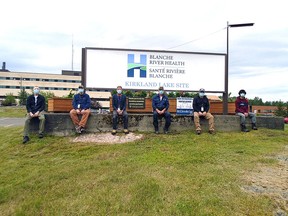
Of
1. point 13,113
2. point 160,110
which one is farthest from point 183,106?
point 13,113

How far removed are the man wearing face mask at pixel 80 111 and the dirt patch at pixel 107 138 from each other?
339 millimetres

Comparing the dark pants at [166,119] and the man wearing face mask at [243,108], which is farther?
the man wearing face mask at [243,108]

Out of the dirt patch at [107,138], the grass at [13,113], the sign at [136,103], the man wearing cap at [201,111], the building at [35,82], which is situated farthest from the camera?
the building at [35,82]

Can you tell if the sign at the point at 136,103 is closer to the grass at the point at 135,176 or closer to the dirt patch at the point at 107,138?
the dirt patch at the point at 107,138

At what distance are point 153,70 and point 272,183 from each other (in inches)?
255

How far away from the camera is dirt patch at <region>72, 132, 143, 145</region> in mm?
8039

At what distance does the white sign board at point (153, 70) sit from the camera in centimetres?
1000

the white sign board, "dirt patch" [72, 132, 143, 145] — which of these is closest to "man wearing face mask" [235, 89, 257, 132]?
the white sign board

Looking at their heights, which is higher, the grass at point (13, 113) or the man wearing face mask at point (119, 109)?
the man wearing face mask at point (119, 109)

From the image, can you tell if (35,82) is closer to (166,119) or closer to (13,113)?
(13,113)

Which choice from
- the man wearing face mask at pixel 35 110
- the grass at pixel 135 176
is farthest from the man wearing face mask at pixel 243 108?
the man wearing face mask at pixel 35 110

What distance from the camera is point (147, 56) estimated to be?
33.7 feet

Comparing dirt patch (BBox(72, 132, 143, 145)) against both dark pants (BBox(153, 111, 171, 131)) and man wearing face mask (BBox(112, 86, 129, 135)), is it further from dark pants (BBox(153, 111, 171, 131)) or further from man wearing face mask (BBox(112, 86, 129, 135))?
dark pants (BBox(153, 111, 171, 131))

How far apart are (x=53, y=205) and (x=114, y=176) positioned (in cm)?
Answer: 126
